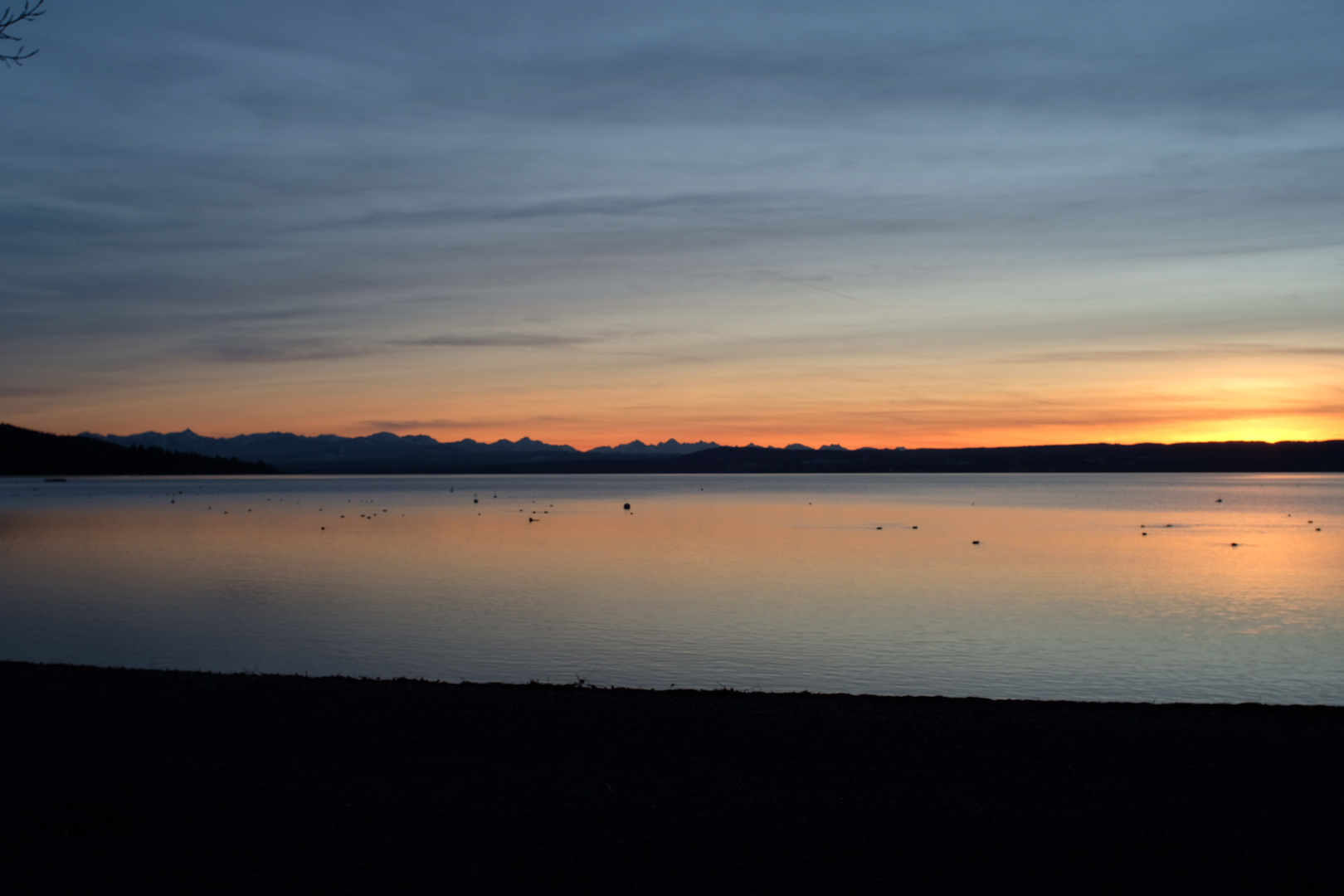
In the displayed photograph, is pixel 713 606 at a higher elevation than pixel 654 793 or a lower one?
lower

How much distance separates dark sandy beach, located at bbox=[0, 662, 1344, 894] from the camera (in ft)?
20.8

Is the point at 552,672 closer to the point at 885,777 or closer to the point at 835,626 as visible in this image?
the point at 835,626

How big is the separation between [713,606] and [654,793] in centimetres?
1680

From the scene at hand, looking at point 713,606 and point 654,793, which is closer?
point 654,793

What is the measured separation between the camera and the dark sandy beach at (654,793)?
634 cm

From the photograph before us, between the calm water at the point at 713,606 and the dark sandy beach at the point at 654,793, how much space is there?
5249mm

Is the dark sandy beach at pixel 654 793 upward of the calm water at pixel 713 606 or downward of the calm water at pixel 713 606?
upward

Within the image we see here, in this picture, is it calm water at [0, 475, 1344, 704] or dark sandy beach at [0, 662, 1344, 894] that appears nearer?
dark sandy beach at [0, 662, 1344, 894]

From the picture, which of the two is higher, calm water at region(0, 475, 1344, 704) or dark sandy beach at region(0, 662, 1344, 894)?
dark sandy beach at region(0, 662, 1344, 894)

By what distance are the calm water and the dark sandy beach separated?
5.25 m

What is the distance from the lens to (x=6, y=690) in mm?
11391

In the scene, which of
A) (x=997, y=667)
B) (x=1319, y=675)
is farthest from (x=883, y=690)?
(x=1319, y=675)

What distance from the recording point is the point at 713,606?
967 inches

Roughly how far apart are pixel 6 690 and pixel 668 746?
7633 millimetres
